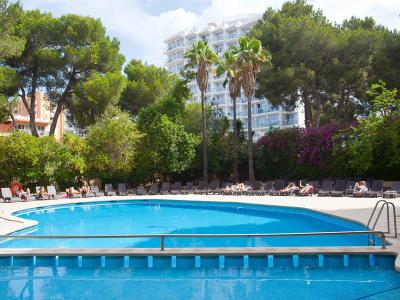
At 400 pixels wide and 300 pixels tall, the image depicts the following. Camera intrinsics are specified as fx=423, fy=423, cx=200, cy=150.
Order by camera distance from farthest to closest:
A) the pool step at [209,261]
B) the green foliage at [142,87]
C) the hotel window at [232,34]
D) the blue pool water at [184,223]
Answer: the hotel window at [232,34]
the green foliage at [142,87]
the blue pool water at [184,223]
the pool step at [209,261]

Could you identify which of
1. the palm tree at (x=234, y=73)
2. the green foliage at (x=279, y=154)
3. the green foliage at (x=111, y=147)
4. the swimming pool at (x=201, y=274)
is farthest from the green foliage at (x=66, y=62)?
the swimming pool at (x=201, y=274)

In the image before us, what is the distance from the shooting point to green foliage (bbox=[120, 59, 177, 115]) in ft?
115

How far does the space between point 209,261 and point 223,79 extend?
246 ft

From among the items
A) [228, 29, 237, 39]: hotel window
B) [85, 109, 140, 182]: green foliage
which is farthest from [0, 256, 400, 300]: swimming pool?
[228, 29, 237, 39]: hotel window

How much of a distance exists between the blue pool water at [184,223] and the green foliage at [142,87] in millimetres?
15940

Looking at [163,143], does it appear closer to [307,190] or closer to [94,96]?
[94,96]

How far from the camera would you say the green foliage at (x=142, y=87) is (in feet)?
115

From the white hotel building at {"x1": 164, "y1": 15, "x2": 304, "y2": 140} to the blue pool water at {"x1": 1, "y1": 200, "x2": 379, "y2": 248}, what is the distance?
4628cm

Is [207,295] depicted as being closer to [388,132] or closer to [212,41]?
[388,132]

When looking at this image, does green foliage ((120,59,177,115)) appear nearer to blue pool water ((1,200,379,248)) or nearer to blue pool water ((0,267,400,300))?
blue pool water ((1,200,379,248))

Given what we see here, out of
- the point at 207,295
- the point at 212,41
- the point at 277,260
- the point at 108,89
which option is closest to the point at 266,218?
the point at 277,260

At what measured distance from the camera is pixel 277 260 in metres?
7.57

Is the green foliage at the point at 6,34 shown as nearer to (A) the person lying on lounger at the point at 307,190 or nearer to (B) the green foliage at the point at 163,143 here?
(B) the green foliage at the point at 163,143

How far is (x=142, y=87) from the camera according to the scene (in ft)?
114
